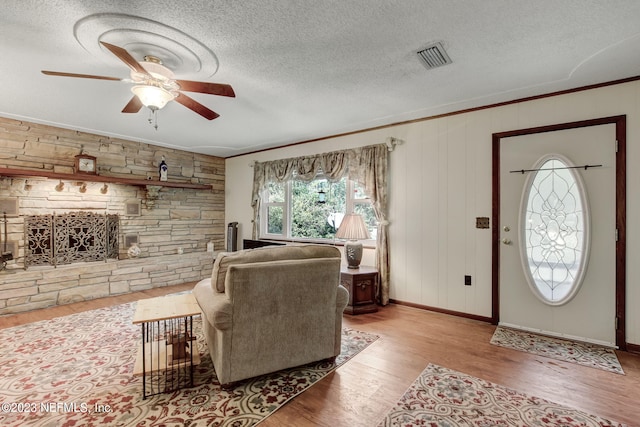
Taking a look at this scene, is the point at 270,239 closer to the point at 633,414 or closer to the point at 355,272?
the point at 355,272

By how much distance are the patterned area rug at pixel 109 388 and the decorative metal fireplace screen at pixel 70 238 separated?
1377 mm

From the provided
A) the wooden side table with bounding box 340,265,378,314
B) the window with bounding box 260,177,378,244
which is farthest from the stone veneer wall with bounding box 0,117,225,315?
the wooden side table with bounding box 340,265,378,314

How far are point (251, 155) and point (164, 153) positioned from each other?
1.52m

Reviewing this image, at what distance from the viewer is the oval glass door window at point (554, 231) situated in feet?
9.66

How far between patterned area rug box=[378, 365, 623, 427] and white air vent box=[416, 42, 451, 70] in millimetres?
2440

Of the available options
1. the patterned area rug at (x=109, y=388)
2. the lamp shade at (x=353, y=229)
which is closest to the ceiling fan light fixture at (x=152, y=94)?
the patterned area rug at (x=109, y=388)

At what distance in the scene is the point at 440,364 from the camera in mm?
2498

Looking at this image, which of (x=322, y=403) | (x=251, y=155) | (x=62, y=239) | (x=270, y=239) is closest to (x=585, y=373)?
(x=322, y=403)

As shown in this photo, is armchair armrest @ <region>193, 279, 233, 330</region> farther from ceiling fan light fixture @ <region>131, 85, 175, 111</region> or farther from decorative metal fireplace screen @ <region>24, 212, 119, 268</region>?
decorative metal fireplace screen @ <region>24, 212, 119, 268</region>

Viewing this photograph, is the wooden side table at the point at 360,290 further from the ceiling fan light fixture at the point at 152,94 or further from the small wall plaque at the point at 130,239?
the small wall plaque at the point at 130,239

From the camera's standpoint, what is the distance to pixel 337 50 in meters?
2.27

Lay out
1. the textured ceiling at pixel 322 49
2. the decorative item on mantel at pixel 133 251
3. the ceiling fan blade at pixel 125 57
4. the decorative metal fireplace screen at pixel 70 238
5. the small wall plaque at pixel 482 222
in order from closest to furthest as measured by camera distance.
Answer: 1. the ceiling fan blade at pixel 125 57
2. the textured ceiling at pixel 322 49
3. the small wall plaque at pixel 482 222
4. the decorative metal fireplace screen at pixel 70 238
5. the decorative item on mantel at pixel 133 251

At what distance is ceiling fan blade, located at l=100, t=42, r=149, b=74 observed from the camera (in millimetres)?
1717

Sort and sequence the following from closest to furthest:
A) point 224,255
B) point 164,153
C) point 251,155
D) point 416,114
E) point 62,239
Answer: point 224,255 → point 416,114 → point 62,239 → point 164,153 → point 251,155
